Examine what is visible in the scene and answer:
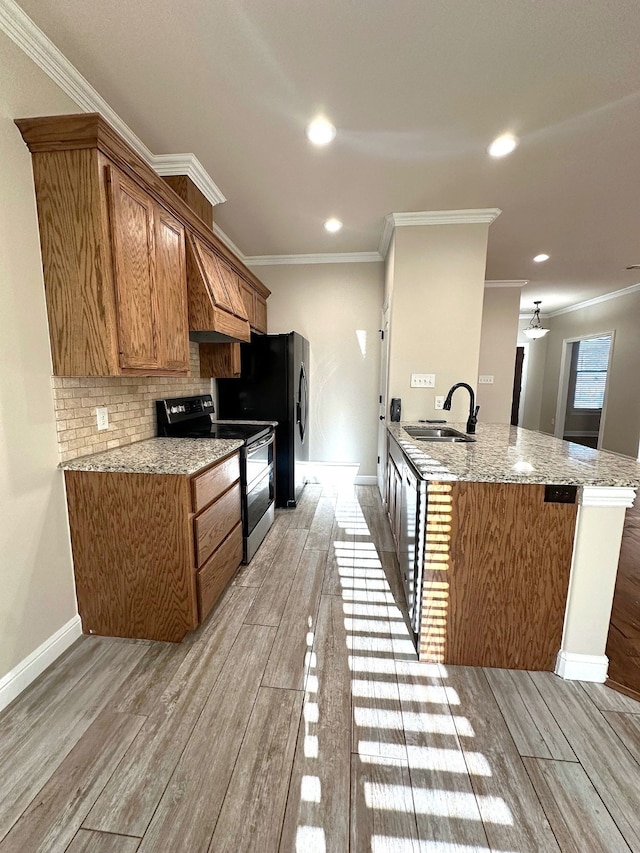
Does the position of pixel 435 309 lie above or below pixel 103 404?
above

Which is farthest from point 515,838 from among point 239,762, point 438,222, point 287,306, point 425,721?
point 287,306

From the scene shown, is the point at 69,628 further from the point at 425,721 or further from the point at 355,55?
the point at 355,55

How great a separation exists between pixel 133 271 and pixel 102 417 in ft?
2.58

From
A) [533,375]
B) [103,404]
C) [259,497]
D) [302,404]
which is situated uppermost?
[533,375]

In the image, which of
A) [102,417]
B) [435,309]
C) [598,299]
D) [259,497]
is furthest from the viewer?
[598,299]

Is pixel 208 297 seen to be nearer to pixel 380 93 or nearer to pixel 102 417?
pixel 102 417

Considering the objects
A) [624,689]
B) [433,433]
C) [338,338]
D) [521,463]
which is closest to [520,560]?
[521,463]

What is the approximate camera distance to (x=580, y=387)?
24.0ft

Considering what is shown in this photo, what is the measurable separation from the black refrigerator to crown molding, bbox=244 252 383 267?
4.03 feet

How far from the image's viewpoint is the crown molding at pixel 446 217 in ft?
9.80

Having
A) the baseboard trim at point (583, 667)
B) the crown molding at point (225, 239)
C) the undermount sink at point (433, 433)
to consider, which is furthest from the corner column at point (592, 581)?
the crown molding at point (225, 239)

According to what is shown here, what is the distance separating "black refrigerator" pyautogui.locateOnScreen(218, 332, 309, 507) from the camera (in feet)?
10.9

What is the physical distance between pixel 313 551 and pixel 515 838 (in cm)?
182

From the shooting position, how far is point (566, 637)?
1.59 meters
